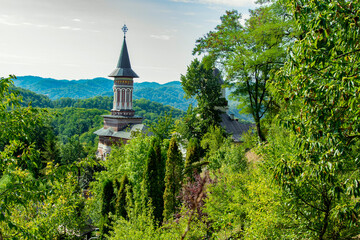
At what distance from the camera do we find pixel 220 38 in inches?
757

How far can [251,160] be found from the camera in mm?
14055

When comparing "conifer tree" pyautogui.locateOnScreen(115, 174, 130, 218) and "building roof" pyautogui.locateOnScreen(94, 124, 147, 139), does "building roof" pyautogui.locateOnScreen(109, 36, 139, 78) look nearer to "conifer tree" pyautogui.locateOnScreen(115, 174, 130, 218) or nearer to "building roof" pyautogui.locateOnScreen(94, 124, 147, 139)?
"building roof" pyautogui.locateOnScreen(94, 124, 147, 139)

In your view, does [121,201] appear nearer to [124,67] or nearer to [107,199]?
[107,199]

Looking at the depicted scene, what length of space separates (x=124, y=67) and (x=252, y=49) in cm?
3215

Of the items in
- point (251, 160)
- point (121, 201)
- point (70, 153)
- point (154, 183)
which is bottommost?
point (70, 153)

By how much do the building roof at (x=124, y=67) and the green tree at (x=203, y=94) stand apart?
18867 millimetres

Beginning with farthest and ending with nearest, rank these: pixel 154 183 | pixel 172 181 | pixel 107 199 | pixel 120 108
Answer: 1. pixel 120 108
2. pixel 107 199
3. pixel 154 183
4. pixel 172 181

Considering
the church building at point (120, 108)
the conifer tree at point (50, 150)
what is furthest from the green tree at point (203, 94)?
the conifer tree at point (50, 150)

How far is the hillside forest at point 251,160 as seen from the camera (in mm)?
5109

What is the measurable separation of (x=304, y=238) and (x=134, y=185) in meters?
12.2

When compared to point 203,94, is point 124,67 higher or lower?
higher

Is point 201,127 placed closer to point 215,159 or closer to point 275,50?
point 215,159

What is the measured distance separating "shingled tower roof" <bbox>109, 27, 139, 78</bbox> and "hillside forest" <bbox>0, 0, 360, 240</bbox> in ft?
73.1

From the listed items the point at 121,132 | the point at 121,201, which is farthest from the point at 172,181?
the point at 121,132
